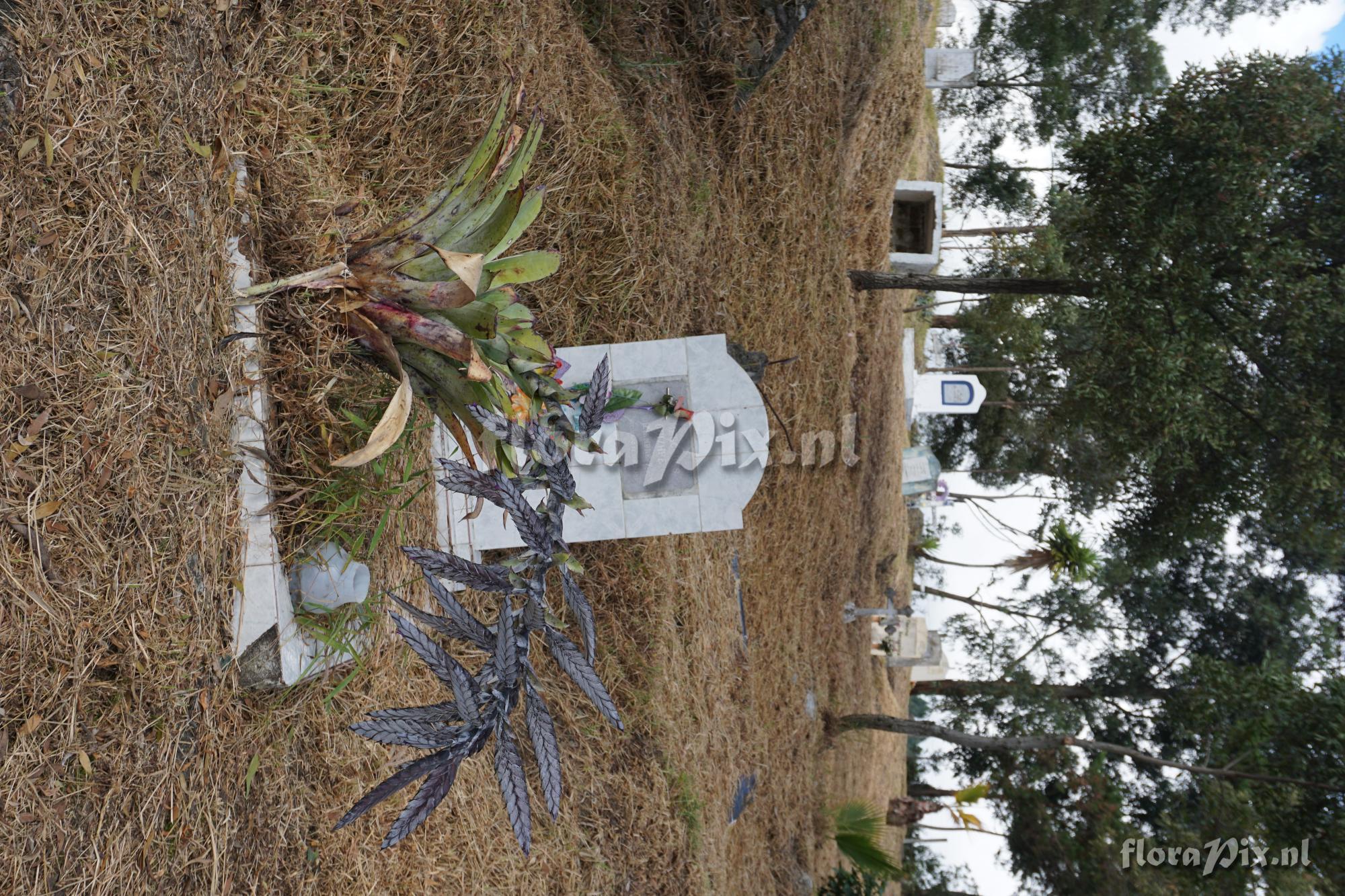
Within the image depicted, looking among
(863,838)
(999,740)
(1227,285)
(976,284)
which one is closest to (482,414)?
(976,284)

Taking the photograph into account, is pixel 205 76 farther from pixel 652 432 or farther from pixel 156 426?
pixel 652 432

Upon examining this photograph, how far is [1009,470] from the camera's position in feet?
40.4

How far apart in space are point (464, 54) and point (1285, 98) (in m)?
4.24

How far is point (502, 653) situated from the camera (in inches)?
87.4

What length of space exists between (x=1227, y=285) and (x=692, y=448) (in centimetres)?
339

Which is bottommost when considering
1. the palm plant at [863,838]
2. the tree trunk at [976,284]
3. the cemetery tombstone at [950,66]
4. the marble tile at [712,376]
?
the palm plant at [863,838]

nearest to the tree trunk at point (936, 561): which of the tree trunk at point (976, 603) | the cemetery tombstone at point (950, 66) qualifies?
the tree trunk at point (976, 603)

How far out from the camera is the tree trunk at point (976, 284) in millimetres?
5762

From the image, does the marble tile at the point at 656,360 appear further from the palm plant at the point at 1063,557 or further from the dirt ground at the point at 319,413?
the palm plant at the point at 1063,557

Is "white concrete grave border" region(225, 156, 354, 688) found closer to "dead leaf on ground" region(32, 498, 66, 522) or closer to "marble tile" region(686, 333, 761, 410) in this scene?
"dead leaf on ground" region(32, 498, 66, 522)

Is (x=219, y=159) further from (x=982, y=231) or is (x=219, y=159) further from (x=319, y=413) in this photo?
(x=982, y=231)
